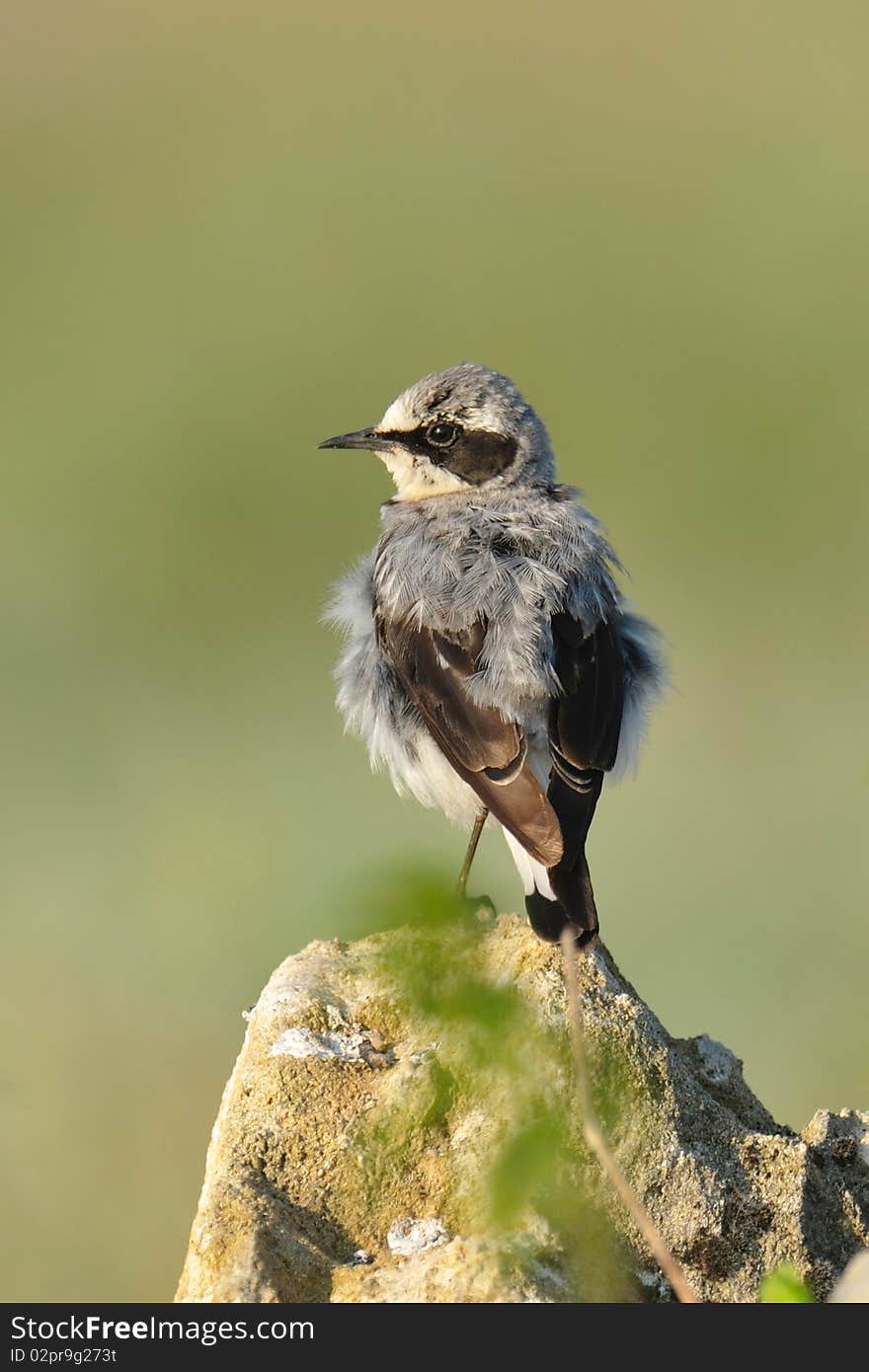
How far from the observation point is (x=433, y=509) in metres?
7.18

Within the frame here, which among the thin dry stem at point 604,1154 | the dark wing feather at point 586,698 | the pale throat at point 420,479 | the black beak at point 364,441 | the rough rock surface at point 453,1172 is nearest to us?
the thin dry stem at point 604,1154

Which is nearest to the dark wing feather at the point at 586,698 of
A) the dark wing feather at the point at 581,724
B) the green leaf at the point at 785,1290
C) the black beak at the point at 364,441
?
the dark wing feather at the point at 581,724

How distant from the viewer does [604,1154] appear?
9.99 feet

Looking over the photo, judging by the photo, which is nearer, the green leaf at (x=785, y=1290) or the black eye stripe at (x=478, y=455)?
the green leaf at (x=785, y=1290)

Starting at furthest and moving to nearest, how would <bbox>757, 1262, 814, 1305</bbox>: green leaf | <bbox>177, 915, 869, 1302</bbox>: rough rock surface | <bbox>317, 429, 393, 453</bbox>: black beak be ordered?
<bbox>317, 429, 393, 453</bbox>: black beak < <bbox>177, 915, 869, 1302</bbox>: rough rock surface < <bbox>757, 1262, 814, 1305</bbox>: green leaf

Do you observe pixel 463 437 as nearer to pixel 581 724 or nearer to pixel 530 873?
pixel 581 724

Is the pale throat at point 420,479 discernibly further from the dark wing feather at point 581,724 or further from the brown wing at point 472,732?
the dark wing feather at point 581,724

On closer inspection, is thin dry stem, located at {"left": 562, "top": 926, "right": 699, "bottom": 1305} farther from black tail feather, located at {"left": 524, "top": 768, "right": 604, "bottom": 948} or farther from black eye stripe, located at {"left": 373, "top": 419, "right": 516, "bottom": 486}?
black eye stripe, located at {"left": 373, "top": 419, "right": 516, "bottom": 486}

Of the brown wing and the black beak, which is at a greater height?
the black beak

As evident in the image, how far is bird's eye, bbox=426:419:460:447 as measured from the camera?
7.51 metres

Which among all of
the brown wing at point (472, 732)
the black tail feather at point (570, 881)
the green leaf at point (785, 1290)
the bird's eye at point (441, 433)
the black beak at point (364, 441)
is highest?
the black beak at point (364, 441)

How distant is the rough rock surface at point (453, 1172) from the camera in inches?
154

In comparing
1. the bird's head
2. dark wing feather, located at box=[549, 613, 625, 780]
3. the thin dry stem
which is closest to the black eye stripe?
the bird's head

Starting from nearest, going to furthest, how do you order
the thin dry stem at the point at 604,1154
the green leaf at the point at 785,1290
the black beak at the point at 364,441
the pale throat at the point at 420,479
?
the green leaf at the point at 785,1290 → the thin dry stem at the point at 604,1154 → the pale throat at the point at 420,479 → the black beak at the point at 364,441
